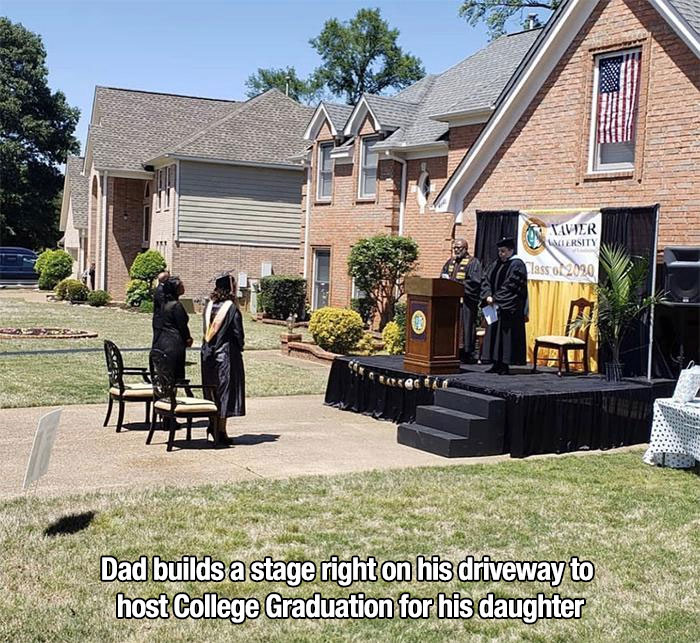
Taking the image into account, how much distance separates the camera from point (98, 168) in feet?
119

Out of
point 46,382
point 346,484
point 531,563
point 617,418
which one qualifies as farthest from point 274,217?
point 531,563

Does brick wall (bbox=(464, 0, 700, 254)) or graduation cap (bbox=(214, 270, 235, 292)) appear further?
brick wall (bbox=(464, 0, 700, 254))

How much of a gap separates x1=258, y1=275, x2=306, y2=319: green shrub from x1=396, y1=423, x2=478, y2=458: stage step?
1695 centimetres

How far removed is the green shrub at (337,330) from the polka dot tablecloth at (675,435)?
9.69 m

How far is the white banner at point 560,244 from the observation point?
13.8 metres

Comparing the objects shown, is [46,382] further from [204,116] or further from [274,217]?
[204,116]

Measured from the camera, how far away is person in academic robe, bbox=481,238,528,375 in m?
12.8

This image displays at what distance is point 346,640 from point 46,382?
10.7 meters

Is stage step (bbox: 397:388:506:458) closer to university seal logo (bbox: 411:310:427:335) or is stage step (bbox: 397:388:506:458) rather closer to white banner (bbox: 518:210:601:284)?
university seal logo (bbox: 411:310:427:335)

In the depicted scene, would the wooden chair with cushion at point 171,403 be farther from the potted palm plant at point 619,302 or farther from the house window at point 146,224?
the house window at point 146,224

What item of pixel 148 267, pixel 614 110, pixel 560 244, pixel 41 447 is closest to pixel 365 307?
pixel 148 267

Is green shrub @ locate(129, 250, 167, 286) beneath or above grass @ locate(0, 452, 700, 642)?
above

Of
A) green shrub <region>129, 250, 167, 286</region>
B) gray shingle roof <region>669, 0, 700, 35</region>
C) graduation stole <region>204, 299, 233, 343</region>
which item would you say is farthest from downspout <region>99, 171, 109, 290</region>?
graduation stole <region>204, 299, 233, 343</region>

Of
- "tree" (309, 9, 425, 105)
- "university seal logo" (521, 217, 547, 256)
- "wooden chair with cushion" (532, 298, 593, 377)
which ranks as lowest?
"wooden chair with cushion" (532, 298, 593, 377)
